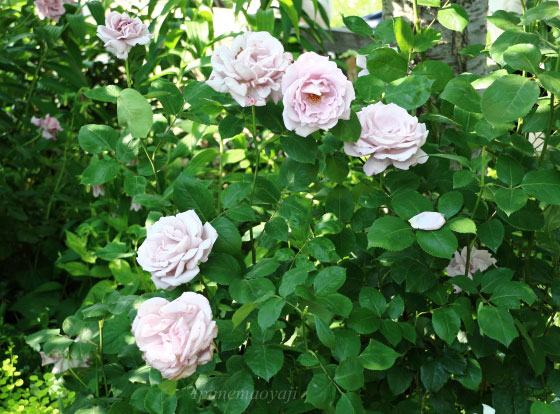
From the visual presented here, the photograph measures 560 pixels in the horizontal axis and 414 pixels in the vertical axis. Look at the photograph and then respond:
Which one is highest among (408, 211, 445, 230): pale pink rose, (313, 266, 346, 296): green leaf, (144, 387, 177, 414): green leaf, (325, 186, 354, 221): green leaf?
(408, 211, 445, 230): pale pink rose

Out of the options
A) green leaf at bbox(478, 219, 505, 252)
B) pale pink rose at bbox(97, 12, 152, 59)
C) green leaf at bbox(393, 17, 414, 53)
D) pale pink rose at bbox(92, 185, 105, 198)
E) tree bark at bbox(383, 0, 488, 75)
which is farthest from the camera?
pale pink rose at bbox(92, 185, 105, 198)

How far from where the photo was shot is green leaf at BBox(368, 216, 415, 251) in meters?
1.01

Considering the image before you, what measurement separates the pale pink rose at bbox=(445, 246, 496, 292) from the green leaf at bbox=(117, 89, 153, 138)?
63 centimetres

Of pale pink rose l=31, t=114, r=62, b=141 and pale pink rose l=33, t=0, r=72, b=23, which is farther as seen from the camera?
pale pink rose l=31, t=114, r=62, b=141

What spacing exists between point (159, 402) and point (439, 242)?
50 cm

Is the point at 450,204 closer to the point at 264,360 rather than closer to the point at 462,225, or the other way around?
the point at 462,225

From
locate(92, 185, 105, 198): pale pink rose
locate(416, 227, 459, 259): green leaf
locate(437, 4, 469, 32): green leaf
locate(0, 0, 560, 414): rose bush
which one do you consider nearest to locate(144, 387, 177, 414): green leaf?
locate(0, 0, 560, 414): rose bush

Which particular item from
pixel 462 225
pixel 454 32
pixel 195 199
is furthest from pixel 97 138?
pixel 454 32

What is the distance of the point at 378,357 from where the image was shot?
1023 mm

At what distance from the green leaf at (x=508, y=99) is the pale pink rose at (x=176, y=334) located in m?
0.50

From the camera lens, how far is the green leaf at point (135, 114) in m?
1.12

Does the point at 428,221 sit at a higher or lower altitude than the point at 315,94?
lower

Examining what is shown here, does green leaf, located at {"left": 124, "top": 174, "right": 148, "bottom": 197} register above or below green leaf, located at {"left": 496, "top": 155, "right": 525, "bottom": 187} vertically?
above

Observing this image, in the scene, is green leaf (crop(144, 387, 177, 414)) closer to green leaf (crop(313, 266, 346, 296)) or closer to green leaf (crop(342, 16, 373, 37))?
green leaf (crop(313, 266, 346, 296))
